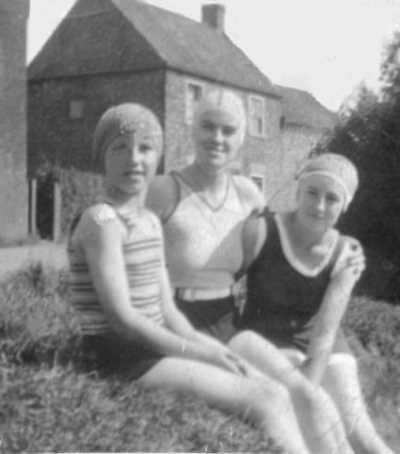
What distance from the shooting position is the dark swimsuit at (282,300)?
2.26 meters

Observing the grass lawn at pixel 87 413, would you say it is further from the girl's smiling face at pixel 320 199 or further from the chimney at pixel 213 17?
the chimney at pixel 213 17

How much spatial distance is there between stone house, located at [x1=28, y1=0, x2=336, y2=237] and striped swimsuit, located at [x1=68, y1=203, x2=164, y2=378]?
0.49 feet

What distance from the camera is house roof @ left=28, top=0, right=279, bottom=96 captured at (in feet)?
6.57

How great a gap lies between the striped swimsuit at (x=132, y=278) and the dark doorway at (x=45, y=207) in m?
0.17

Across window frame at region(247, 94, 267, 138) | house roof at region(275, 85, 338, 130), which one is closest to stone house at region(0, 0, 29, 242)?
window frame at region(247, 94, 267, 138)

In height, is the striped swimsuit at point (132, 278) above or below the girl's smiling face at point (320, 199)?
below

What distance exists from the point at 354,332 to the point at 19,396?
1499 millimetres

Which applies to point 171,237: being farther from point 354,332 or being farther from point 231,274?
point 354,332

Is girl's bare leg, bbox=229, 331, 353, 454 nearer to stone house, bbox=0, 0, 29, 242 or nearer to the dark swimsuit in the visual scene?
the dark swimsuit

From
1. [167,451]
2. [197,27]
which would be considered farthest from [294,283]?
[197,27]

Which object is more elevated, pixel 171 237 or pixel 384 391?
pixel 171 237

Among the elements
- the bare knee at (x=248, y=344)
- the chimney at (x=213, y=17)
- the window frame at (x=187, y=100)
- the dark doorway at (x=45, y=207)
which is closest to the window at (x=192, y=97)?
the window frame at (x=187, y=100)

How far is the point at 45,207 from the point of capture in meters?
2.18

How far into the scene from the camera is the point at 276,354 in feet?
7.14
